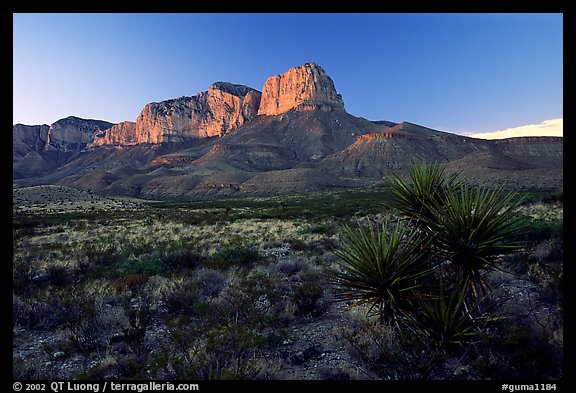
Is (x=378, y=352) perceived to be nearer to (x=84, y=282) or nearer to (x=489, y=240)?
(x=489, y=240)

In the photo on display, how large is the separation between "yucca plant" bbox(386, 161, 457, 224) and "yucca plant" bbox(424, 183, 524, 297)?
27 cm

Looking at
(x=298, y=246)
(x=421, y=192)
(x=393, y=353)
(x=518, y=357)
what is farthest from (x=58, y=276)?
(x=518, y=357)

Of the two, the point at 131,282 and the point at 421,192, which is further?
the point at 131,282

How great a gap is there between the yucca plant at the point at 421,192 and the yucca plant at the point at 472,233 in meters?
0.27

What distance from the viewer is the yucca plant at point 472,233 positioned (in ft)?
12.7

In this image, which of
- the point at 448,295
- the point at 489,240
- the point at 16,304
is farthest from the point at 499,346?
the point at 16,304

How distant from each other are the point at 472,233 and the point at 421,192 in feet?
3.10

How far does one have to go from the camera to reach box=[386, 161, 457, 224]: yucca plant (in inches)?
178

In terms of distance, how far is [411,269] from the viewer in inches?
164

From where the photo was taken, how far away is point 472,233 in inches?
152

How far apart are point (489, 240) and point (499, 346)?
1.38m

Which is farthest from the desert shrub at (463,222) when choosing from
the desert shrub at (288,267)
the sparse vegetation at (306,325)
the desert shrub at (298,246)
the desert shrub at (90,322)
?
the desert shrub at (298,246)

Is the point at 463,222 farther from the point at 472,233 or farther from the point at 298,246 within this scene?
the point at 298,246
